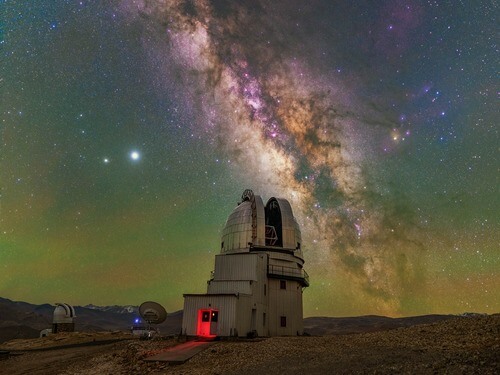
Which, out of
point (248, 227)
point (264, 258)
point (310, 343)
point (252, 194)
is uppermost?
point (252, 194)

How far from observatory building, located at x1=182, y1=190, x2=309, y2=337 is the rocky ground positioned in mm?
3292

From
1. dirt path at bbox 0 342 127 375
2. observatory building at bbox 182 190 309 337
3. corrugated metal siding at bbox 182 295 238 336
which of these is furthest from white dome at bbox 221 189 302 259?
dirt path at bbox 0 342 127 375

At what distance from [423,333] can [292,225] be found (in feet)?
63.1

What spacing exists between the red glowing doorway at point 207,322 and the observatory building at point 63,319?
30565 mm

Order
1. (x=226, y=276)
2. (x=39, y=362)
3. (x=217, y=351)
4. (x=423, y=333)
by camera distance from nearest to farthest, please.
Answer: (x=423, y=333) → (x=217, y=351) → (x=39, y=362) → (x=226, y=276)

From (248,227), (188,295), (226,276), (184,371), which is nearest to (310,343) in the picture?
(184,371)

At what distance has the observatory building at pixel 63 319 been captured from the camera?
1919 inches

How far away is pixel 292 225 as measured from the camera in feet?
117

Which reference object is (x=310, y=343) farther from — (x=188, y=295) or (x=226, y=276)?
(x=226, y=276)

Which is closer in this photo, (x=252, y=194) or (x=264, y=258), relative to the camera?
(x=264, y=258)

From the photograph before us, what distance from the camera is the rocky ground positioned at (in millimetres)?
11730

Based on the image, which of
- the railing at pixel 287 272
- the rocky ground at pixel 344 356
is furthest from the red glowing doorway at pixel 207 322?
the railing at pixel 287 272

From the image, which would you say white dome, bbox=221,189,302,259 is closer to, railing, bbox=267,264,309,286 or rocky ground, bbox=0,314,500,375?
railing, bbox=267,264,309,286

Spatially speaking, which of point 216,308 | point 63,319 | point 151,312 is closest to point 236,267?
point 216,308
